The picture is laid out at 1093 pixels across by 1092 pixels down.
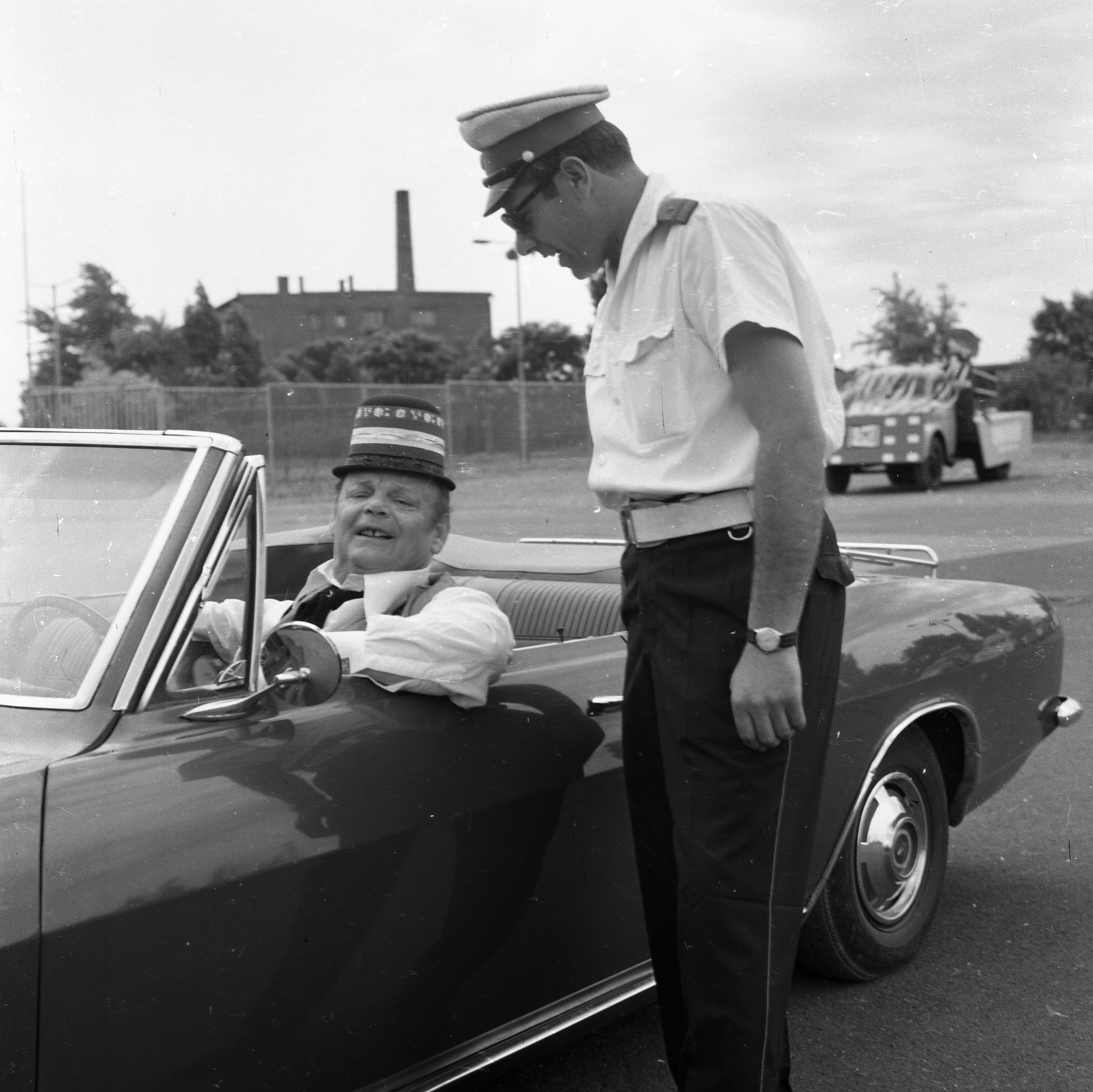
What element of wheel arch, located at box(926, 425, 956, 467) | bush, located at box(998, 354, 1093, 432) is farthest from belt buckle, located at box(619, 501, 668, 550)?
bush, located at box(998, 354, 1093, 432)

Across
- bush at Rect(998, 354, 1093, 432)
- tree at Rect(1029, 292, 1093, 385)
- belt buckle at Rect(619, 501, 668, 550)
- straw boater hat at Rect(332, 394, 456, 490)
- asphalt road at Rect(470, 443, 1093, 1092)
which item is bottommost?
asphalt road at Rect(470, 443, 1093, 1092)

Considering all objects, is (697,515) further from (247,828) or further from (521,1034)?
(521,1034)

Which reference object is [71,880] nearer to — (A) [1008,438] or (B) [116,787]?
(B) [116,787]

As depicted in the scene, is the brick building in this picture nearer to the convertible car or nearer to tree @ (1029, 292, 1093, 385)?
tree @ (1029, 292, 1093, 385)

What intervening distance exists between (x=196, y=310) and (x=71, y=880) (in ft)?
73.3

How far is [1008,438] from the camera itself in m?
19.0

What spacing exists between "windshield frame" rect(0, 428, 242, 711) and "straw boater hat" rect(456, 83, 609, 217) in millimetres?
588

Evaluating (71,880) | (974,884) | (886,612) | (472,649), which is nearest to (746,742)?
(472,649)

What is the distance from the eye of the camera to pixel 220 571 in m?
1.97

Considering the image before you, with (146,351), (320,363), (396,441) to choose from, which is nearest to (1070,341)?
(146,351)

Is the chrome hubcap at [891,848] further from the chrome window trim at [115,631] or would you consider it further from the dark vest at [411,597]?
the chrome window trim at [115,631]

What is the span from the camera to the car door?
→ 168 cm

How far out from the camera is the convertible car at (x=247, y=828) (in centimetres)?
168

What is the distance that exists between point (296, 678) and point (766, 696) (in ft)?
2.18
